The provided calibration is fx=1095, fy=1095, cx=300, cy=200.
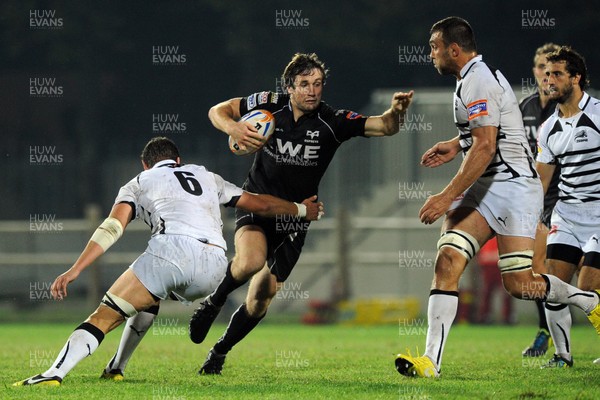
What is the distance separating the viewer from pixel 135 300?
7055mm

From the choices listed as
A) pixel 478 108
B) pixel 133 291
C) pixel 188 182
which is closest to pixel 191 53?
pixel 188 182

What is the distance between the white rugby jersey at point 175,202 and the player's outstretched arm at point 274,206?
0.25 m

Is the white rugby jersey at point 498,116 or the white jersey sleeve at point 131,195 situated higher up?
the white rugby jersey at point 498,116

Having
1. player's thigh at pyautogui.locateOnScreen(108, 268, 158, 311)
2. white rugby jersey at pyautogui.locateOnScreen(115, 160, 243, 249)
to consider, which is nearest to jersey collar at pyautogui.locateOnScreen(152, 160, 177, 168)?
white rugby jersey at pyautogui.locateOnScreen(115, 160, 243, 249)

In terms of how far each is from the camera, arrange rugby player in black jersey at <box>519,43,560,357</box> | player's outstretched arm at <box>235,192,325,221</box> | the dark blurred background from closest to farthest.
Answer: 1. player's outstretched arm at <box>235,192,325,221</box>
2. rugby player in black jersey at <box>519,43,560,357</box>
3. the dark blurred background

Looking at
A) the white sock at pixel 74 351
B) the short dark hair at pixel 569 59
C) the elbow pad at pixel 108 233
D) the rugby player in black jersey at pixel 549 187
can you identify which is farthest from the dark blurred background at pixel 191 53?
the white sock at pixel 74 351

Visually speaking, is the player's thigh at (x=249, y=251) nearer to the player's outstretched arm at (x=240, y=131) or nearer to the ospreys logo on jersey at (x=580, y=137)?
the player's outstretched arm at (x=240, y=131)

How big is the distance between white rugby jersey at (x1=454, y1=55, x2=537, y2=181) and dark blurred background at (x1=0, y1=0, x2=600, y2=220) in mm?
16278

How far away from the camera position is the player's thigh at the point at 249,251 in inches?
322

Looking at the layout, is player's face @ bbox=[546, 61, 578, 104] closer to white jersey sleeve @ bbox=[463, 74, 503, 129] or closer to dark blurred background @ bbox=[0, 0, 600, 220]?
white jersey sleeve @ bbox=[463, 74, 503, 129]

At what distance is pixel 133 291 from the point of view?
7.05m

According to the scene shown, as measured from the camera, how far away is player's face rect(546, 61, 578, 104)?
27.7 ft

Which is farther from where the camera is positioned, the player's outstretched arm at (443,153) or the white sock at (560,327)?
the white sock at (560,327)

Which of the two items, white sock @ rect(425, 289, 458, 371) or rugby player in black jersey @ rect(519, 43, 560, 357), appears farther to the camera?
rugby player in black jersey @ rect(519, 43, 560, 357)
